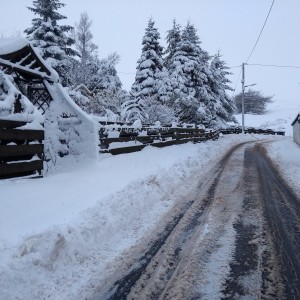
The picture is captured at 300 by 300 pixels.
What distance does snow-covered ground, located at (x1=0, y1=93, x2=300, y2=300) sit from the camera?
320 centimetres

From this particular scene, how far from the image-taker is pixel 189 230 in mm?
4934

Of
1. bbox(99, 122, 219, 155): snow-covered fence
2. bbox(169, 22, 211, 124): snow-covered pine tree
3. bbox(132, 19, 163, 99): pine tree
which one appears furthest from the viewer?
bbox(132, 19, 163, 99): pine tree

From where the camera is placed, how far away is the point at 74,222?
430 cm

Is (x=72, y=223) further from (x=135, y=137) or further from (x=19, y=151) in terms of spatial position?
(x=135, y=137)

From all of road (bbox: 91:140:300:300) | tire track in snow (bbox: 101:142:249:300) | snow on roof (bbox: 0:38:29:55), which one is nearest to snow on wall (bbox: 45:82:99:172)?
snow on roof (bbox: 0:38:29:55)

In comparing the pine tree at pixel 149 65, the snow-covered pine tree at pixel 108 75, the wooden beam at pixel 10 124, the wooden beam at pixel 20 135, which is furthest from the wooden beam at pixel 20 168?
the snow-covered pine tree at pixel 108 75

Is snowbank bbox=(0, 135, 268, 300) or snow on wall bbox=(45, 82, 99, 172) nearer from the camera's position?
snowbank bbox=(0, 135, 268, 300)

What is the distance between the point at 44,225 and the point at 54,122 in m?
5.29

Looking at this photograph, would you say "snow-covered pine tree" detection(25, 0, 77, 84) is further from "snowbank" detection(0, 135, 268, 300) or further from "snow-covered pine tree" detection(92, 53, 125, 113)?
"snowbank" detection(0, 135, 268, 300)

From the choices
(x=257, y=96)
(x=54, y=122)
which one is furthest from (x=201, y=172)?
(x=257, y=96)

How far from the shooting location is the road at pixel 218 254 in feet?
10.4

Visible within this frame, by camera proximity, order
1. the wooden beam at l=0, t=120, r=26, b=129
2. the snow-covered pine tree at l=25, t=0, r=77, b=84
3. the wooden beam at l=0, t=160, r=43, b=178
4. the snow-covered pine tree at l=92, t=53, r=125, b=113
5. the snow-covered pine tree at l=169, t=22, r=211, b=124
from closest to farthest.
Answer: the wooden beam at l=0, t=120, r=26, b=129
the wooden beam at l=0, t=160, r=43, b=178
the snow-covered pine tree at l=25, t=0, r=77, b=84
the snow-covered pine tree at l=169, t=22, r=211, b=124
the snow-covered pine tree at l=92, t=53, r=125, b=113

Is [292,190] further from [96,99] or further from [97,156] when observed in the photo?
[96,99]

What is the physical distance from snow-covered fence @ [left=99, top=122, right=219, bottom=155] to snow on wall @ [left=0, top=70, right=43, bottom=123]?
2640mm
